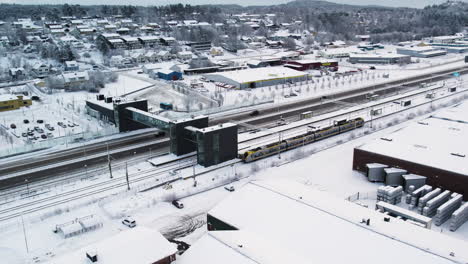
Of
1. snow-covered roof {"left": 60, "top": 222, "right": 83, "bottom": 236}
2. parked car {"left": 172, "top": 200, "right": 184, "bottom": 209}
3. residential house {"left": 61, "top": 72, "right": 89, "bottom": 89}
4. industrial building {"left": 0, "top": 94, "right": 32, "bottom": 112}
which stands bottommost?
snow-covered roof {"left": 60, "top": 222, "right": 83, "bottom": 236}

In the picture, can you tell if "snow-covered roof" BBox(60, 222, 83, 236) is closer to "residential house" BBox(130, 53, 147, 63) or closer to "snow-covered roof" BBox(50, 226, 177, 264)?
"snow-covered roof" BBox(50, 226, 177, 264)

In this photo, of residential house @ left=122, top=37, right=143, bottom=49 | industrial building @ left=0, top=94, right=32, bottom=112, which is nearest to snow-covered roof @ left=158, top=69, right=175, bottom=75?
industrial building @ left=0, top=94, right=32, bottom=112

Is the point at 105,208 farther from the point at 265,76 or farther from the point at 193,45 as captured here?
the point at 193,45

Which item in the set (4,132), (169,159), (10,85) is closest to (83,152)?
(169,159)

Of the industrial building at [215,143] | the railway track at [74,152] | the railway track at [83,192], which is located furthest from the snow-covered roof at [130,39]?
the railway track at [83,192]

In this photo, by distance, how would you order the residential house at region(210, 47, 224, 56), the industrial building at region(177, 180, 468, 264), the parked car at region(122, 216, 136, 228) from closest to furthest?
the industrial building at region(177, 180, 468, 264), the parked car at region(122, 216, 136, 228), the residential house at region(210, 47, 224, 56)

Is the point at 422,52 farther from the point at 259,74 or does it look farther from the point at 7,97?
the point at 7,97

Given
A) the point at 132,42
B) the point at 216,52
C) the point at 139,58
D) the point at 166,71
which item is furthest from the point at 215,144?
the point at 132,42
